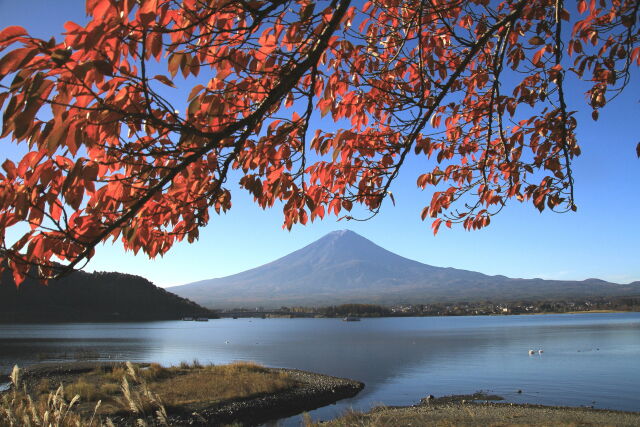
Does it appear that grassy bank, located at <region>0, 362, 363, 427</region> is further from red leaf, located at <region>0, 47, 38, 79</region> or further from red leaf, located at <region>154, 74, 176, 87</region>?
red leaf, located at <region>0, 47, 38, 79</region>

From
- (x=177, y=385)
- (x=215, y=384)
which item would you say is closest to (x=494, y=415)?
(x=215, y=384)

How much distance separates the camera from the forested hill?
12306 centimetres

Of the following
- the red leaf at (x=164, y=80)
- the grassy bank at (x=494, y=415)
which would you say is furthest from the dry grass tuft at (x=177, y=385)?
the red leaf at (x=164, y=80)

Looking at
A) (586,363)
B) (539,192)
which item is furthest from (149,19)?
(586,363)

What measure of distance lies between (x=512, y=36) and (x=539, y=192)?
1.79 m

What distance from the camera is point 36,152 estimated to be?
2.16m

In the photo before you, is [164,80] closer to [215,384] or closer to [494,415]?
[494,415]

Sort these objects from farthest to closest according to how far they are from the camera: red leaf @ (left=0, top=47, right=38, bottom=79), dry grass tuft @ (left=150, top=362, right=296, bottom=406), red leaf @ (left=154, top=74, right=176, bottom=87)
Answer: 1. dry grass tuft @ (left=150, top=362, right=296, bottom=406)
2. red leaf @ (left=154, top=74, right=176, bottom=87)
3. red leaf @ (left=0, top=47, right=38, bottom=79)

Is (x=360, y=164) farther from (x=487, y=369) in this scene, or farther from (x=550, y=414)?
(x=487, y=369)

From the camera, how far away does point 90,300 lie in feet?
454

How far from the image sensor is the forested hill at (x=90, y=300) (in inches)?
4845

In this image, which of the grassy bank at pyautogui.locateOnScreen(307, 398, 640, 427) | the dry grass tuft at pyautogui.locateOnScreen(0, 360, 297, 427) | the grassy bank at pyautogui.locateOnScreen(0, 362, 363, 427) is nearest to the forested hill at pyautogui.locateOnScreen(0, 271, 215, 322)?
the grassy bank at pyautogui.locateOnScreen(0, 362, 363, 427)

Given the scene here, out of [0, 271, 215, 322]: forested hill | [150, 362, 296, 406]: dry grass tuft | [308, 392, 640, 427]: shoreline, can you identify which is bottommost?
[308, 392, 640, 427]: shoreline

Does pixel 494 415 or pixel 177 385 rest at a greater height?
pixel 177 385
